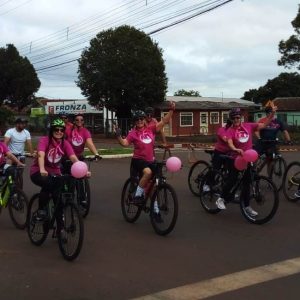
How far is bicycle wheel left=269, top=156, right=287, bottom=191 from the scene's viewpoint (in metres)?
11.4

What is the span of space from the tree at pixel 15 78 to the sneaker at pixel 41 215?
67109mm

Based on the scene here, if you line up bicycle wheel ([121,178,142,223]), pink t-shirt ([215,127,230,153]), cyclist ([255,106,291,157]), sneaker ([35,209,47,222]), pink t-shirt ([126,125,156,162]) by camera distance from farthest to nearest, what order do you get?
1. cyclist ([255,106,291,157])
2. pink t-shirt ([215,127,230,153])
3. bicycle wheel ([121,178,142,223])
4. pink t-shirt ([126,125,156,162])
5. sneaker ([35,209,47,222])

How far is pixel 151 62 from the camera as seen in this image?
49.2m

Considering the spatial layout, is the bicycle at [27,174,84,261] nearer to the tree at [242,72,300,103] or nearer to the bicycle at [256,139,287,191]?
the bicycle at [256,139,287,191]

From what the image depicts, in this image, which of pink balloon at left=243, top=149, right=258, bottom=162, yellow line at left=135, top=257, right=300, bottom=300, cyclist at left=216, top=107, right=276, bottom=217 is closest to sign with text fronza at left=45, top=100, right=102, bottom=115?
cyclist at left=216, top=107, right=276, bottom=217

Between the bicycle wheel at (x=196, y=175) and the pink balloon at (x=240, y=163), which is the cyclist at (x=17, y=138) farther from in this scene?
the pink balloon at (x=240, y=163)

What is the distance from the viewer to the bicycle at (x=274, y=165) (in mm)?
11406

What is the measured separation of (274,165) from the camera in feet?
37.7

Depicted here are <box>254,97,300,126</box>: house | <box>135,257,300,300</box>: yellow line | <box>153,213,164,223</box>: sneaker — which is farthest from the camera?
<box>254,97,300,126</box>: house

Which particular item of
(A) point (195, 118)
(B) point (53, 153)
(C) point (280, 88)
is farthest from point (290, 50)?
(C) point (280, 88)

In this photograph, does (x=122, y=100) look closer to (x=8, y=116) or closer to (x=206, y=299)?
(x=8, y=116)

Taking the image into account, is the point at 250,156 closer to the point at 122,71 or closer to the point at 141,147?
the point at 141,147

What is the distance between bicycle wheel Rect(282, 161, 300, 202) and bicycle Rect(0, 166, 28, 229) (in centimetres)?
507

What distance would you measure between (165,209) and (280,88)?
307 ft
